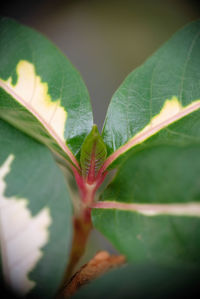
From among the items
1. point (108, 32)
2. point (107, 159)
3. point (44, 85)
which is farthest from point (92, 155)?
point (108, 32)

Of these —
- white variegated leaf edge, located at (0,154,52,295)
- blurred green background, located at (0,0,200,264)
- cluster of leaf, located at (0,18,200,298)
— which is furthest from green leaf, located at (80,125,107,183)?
blurred green background, located at (0,0,200,264)

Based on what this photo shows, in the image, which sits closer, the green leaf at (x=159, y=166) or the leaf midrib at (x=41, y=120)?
the green leaf at (x=159, y=166)

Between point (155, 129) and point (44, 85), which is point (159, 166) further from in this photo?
point (44, 85)

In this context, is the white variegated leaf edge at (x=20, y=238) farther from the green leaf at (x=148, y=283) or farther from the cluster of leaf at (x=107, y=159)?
the green leaf at (x=148, y=283)

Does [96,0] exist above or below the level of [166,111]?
above

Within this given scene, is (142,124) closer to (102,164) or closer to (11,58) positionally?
(102,164)

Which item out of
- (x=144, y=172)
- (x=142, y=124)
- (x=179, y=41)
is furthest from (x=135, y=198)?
(x=179, y=41)

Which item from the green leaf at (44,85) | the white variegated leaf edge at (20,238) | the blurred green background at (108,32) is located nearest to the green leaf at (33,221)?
the white variegated leaf edge at (20,238)
